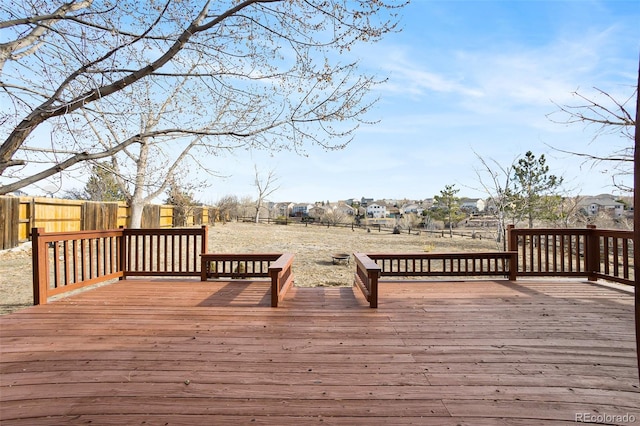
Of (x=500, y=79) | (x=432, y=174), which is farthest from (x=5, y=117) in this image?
(x=432, y=174)

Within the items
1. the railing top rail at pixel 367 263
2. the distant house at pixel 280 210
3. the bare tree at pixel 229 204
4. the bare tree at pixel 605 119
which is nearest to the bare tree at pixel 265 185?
the bare tree at pixel 229 204

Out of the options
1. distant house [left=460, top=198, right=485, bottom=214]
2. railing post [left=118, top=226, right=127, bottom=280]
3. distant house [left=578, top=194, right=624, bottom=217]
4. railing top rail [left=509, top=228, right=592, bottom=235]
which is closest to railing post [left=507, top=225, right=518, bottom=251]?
railing top rail [left=509, top=228, right=592, bottom=235]

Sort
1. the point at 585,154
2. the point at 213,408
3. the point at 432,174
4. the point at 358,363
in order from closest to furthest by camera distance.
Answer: the point at 213,408, the point at 358,363, the point at 585,154, the point at 432,174

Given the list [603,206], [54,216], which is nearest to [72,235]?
[54,216]

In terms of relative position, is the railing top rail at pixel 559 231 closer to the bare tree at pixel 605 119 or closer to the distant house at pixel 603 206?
the bare tree at pixel 605 119

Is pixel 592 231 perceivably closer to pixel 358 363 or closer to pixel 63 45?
pixel 358 363

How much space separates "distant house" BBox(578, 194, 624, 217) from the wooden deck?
54.1 ft

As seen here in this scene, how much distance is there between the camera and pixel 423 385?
194 cm

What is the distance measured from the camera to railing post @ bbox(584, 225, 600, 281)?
16.5 feet

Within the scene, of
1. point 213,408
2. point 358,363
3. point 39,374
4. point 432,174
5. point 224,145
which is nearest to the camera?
point 213,408

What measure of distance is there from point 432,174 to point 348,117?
1160 cm

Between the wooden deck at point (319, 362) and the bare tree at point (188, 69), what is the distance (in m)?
2.17

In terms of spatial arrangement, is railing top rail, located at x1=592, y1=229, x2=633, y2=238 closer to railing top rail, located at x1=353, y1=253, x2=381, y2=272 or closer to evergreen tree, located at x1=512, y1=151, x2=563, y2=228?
railing top rail, located at x1=353, y1=253, x2=381, y2=272

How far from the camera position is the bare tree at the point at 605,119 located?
17.4 feet
